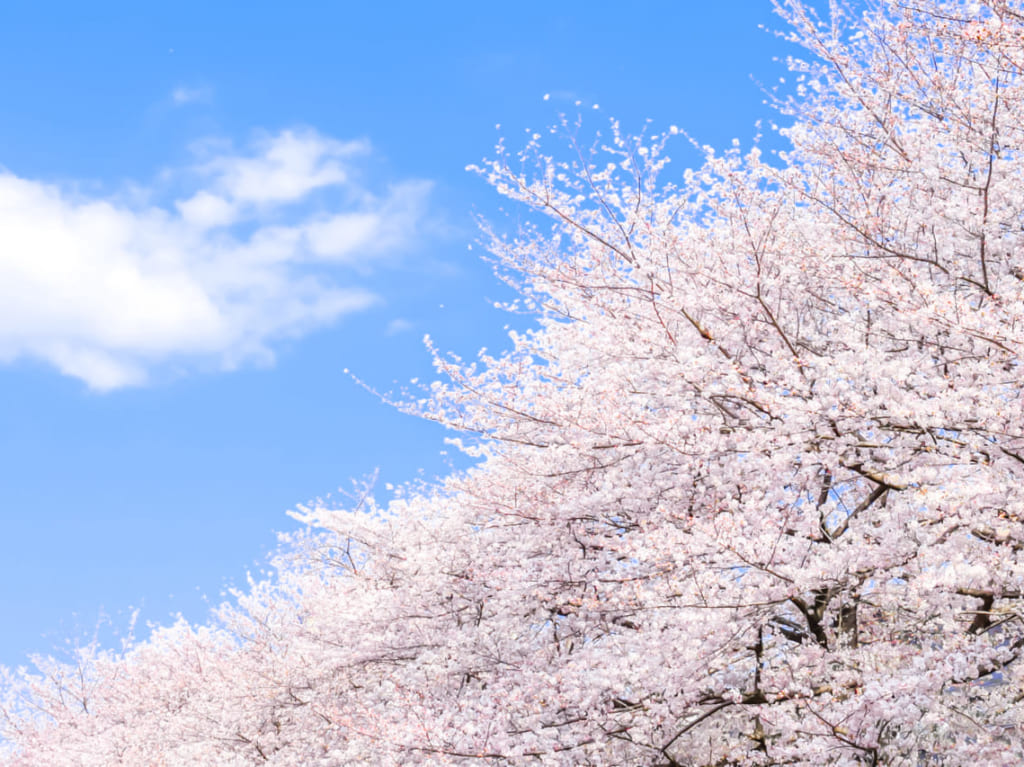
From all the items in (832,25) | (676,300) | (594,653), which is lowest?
(594,653)

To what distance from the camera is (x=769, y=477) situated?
8.00m

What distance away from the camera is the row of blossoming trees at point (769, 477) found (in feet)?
22.6

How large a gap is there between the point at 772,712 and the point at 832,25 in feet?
24.1

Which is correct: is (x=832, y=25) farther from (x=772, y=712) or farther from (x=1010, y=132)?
(x=772, y=712)

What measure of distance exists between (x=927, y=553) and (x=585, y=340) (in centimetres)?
455

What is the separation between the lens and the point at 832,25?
33.1 feet

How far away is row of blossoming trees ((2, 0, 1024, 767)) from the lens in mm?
6895

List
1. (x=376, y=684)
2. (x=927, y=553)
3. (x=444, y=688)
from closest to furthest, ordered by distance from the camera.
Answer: (x=927, y=553) < (x=444, y=688) < (x=376, y=684)

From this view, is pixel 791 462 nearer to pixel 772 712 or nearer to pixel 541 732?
pixel 772 712

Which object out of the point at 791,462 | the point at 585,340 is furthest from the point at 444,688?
the point at 791,462

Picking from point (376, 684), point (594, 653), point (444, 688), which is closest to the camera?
point (594, 653)

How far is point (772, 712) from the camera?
7.61 m

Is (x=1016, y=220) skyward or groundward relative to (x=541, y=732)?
skyward

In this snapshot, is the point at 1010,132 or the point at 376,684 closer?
the point at 1010,132
